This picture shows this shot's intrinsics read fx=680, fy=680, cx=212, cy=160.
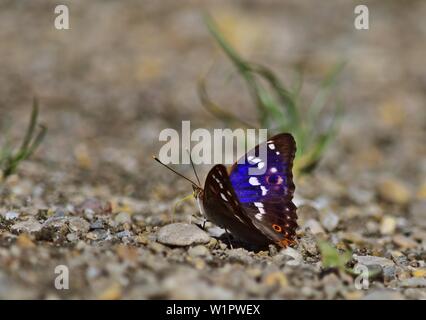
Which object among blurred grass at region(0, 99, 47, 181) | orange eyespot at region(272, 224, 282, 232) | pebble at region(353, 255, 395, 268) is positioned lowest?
pebble at region(353, 255, 395, 268)

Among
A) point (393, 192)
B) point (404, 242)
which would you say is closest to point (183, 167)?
point (393, 192)

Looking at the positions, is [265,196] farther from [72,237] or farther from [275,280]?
[72,237]

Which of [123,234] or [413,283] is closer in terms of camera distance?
[413,283]

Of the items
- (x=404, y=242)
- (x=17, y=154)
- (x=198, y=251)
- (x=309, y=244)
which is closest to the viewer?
(x=198, y=251)

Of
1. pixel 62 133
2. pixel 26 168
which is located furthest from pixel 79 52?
pixel 26 168

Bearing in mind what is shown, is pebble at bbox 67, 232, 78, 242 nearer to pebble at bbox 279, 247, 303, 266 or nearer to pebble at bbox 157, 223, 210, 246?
pebble at bbox 157, 223, 210, 246

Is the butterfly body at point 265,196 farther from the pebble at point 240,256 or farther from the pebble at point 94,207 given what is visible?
the pebble at point 94,207

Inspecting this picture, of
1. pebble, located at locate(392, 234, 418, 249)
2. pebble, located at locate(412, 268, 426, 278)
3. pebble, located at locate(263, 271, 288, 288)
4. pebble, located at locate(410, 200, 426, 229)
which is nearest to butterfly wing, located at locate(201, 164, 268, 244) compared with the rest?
pebble, located at locate(263, 271, 288, 288)
